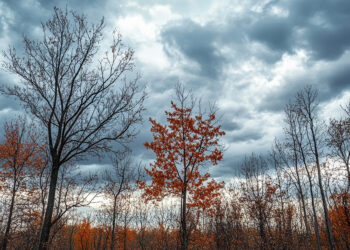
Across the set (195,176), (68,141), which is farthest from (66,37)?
(195,176)

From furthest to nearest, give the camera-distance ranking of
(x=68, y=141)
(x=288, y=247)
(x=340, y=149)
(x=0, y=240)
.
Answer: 1. (x=340, y=149)
2. (x=0, y=240)
3. (x=288, y=247)
4. (x=68, y=141)

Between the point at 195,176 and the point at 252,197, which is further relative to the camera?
the point at 252,197

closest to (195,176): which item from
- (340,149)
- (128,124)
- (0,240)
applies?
(128,124)

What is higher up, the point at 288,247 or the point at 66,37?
the point at 66,37

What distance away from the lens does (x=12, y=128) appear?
62.7 feet

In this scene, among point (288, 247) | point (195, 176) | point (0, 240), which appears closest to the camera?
point (288, 247)

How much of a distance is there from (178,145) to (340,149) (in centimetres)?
1287

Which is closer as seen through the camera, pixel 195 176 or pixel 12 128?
pixel 195 176

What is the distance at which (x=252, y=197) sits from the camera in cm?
1895

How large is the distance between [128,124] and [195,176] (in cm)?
895

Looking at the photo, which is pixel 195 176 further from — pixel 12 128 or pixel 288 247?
pixel 12 128

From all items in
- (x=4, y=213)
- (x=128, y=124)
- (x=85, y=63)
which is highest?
(x=85, y=63)

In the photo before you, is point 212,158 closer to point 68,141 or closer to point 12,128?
point 68,141

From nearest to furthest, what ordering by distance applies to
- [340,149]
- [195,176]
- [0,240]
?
[0,240], [195,176], [340,149]
